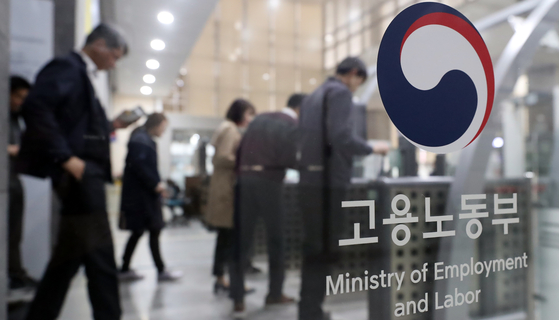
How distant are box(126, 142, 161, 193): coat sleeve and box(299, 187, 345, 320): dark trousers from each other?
55 centimetres

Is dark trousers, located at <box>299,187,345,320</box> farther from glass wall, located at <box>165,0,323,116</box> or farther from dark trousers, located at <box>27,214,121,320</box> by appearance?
dark trousers, located at <box>27,214,121,320</box>

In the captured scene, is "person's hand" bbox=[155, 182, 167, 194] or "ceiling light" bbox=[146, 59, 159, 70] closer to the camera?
"ceiling light" bbox=[146, 59, 159, 70]

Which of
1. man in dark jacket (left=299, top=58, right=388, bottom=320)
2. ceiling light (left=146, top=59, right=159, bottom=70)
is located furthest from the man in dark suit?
ceiling light (left=146, top=59, right=159, bottom=70)

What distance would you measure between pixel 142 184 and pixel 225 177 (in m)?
0.74

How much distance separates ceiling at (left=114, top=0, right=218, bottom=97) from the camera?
3.47ft

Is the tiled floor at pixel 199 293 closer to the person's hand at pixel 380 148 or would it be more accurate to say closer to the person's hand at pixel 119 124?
the person's hand at pixel 119 124

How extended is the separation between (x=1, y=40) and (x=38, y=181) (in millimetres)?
347

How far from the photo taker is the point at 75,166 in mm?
985

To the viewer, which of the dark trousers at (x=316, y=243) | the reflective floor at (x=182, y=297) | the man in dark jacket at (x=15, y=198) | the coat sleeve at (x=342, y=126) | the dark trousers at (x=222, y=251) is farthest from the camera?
the dark trousers at (x=222, y=251)

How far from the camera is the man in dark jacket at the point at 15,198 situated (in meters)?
0.91

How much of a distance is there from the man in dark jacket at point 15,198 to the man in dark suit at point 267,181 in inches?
38.8

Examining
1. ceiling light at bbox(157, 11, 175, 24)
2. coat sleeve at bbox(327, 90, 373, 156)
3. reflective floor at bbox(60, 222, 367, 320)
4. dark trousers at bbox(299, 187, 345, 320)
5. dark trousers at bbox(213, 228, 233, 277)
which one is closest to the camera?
ceiling light at bbox(157, 11, 175, 24)

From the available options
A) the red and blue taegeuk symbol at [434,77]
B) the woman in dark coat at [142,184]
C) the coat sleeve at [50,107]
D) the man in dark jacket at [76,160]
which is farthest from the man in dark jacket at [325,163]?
the coat sleeve at [50,107]

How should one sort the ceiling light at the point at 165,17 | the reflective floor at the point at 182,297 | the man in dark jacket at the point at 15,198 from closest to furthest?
the man in dark jacket at the point at 15,198 → the ceiling light at the point at 165,17 → the reflective floor at the point at 182,297
